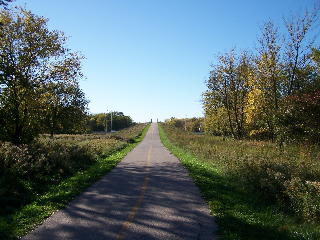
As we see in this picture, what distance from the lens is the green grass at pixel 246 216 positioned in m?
8.96

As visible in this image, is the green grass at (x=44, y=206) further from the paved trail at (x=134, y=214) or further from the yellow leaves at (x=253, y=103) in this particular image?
the yellow leaves at (x=253, y=103)

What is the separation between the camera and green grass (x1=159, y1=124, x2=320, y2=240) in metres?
8.96

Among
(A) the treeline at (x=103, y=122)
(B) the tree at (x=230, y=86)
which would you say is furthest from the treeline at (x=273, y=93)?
(A) the treeline at (x=103, y=122)

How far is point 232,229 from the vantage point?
925 centimetres

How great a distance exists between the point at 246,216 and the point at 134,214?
323cm

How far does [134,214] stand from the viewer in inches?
415

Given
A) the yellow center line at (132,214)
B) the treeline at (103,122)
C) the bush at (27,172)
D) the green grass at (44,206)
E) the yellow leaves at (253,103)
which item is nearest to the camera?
the yellow center line at (132,214)

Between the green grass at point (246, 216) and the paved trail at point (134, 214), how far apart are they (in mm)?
380

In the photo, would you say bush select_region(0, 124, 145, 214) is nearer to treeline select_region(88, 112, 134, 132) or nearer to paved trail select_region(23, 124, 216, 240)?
paved trail select_region(23, 124, 216, 240)

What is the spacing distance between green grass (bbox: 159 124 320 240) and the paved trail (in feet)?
1.25

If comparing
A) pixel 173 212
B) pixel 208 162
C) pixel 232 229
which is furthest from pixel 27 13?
pixel 232 229

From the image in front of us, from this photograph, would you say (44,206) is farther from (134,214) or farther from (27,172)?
(27,172)

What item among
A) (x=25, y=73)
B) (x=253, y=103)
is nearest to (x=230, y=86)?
(x=253, y=103)

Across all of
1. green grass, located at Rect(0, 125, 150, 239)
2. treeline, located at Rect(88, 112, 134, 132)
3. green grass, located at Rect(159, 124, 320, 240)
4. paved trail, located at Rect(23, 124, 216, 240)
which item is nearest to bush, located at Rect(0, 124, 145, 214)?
green grass, located at Rect(0, 125, 150, 239)
